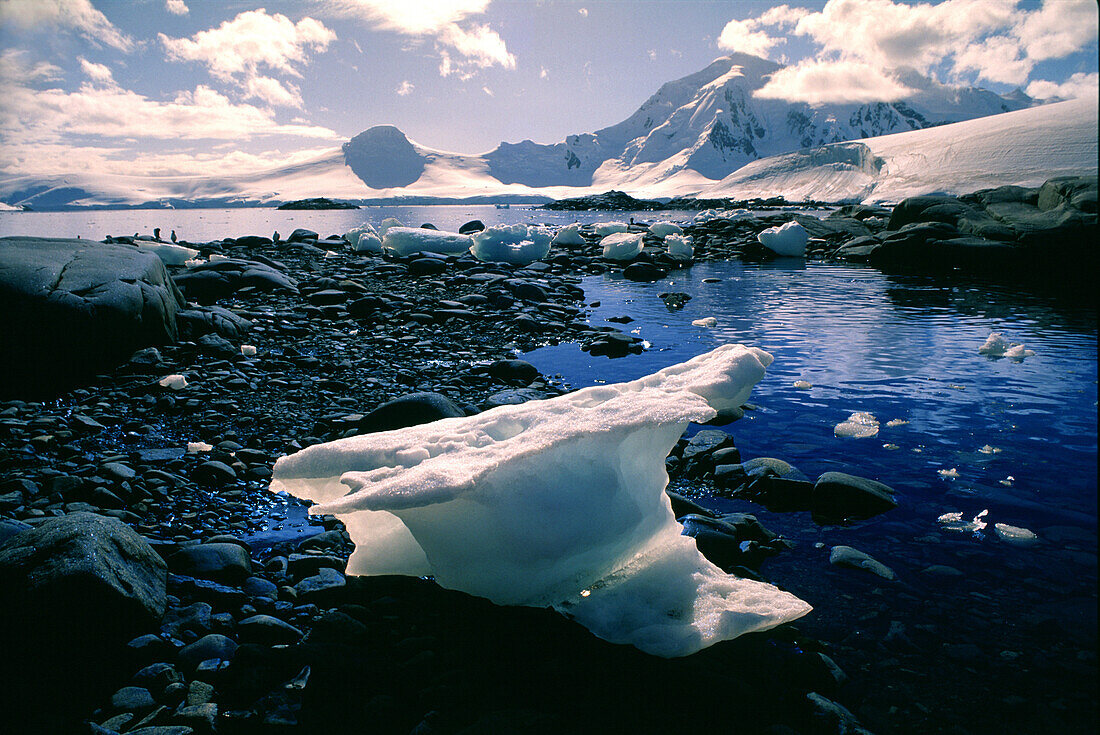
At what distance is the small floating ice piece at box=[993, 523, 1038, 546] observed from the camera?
315 centimetres

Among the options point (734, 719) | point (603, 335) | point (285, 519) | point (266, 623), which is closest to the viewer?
point (734, 719)

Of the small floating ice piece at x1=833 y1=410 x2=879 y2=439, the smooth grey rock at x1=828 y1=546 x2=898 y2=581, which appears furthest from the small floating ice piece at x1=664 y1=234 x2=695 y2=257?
the smooth grey rock at x1=828 y1=546 x2=898 y2=581

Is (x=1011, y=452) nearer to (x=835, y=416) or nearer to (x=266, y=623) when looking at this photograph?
(x=835, y=416)

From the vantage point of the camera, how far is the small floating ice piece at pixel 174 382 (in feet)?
17.4

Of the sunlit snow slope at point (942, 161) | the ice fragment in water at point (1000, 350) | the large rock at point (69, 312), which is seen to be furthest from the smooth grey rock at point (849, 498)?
the sunlit snow slope at point (942, 161)

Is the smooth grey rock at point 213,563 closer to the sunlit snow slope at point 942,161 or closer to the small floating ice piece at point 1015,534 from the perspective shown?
the small floating ice piece at point 1015,534

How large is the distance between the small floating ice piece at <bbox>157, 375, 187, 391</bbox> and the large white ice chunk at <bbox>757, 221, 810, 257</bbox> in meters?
17.2

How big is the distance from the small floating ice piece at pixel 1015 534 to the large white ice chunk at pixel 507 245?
12.6 metres

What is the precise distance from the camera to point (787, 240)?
18969 millimetres

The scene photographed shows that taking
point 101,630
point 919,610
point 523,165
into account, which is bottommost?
point 919,610

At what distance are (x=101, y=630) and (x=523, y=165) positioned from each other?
20623 centimetres

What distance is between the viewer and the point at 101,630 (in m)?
2.31

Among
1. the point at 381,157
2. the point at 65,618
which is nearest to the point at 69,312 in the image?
the point at 65,618

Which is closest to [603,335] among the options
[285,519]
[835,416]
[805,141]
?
[835,416]
